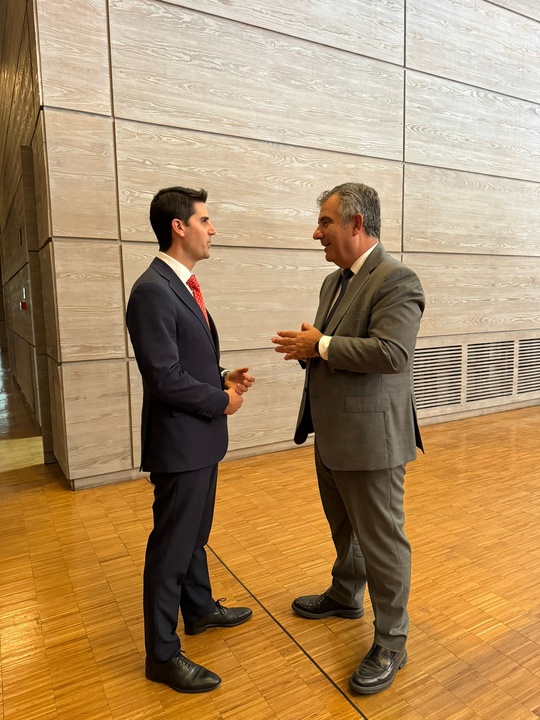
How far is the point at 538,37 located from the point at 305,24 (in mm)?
2935

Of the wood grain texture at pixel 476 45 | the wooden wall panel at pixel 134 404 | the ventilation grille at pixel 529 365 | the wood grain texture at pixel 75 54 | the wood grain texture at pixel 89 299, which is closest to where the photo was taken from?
the wood grain texture at pixel 75 54

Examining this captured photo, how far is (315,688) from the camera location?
66.8 inches

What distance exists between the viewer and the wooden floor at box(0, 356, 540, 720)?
1658 millimetres

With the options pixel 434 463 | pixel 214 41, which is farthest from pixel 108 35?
pixel 434 463

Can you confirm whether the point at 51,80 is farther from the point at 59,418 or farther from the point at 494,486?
the point at 494,486

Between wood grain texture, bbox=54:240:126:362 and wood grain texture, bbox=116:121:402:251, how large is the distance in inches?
10.2

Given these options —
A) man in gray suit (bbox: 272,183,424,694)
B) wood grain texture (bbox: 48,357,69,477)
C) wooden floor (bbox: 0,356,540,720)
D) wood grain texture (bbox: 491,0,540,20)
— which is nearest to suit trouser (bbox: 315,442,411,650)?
man in gray suit (bbox: 272,183,424,694)

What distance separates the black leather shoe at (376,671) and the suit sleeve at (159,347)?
100cm

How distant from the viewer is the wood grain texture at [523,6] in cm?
512

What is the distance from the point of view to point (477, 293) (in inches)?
207

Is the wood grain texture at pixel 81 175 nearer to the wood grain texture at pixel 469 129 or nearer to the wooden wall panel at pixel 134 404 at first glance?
the wooden wall panel at pixel 134 404

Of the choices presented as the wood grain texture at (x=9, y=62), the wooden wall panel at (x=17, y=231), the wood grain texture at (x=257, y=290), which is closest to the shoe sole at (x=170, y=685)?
the wood grain texture at (x=257, y=290)

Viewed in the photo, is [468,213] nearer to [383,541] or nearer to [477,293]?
[477,293]

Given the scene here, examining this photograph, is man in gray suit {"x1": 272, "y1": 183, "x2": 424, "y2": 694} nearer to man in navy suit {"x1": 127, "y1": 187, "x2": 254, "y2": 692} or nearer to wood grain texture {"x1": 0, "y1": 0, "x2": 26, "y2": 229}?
man in navy suit {"x1": 127, "y1": 187, "x2": 254, "y2": 692}
